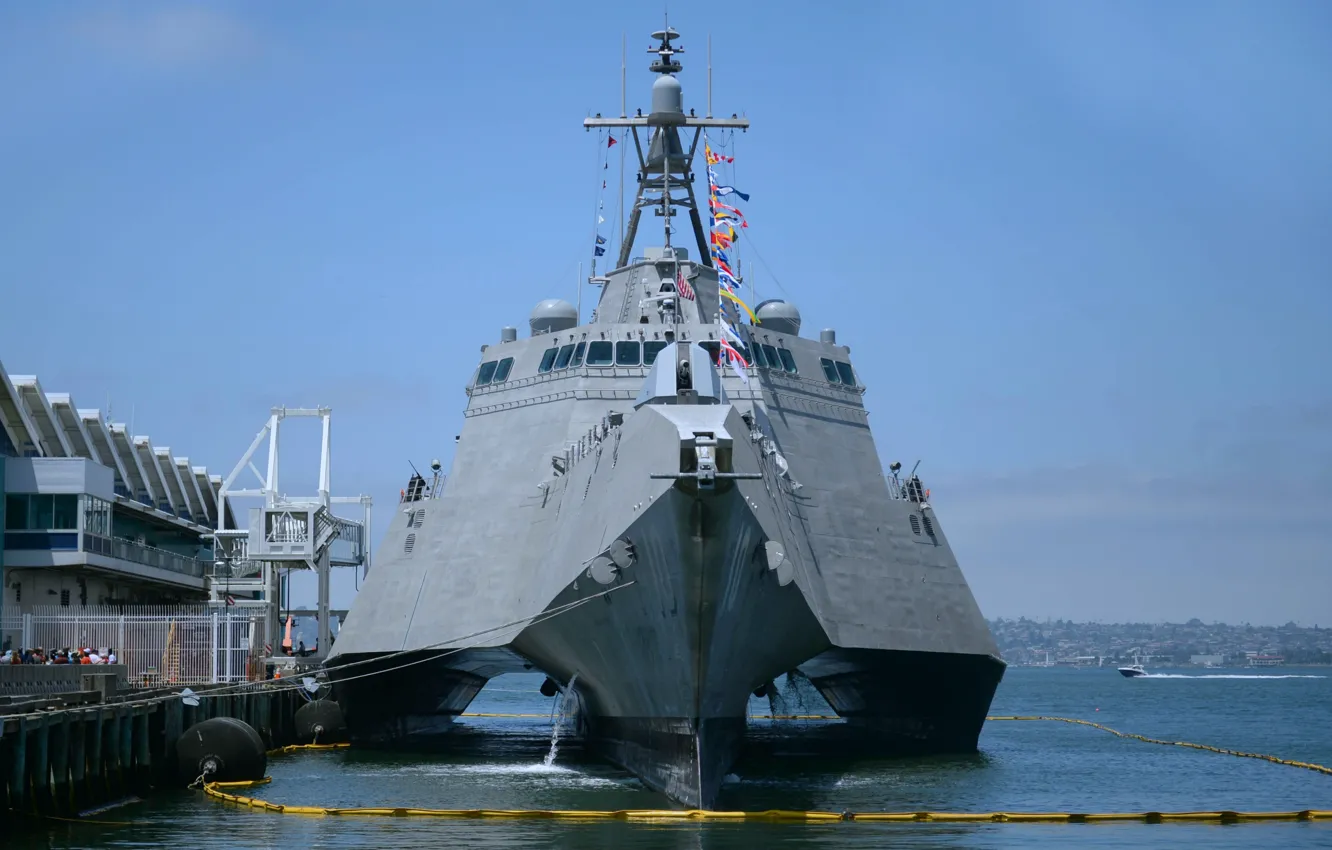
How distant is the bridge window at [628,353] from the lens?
27.1 metres

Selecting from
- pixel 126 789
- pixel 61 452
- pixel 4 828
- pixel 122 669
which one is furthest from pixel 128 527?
pixel 4 828

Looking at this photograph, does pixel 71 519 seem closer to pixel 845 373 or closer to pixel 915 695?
pixel 845 373

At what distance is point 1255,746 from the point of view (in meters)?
37.5

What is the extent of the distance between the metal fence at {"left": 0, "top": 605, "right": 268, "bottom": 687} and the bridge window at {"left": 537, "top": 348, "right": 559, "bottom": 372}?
27.2ft

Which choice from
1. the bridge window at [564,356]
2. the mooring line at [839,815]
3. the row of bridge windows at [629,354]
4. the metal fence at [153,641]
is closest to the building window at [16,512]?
the metal fence at [153,641]

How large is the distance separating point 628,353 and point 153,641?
11.7m

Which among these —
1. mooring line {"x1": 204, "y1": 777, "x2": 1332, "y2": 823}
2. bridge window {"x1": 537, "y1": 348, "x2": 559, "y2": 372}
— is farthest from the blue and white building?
mooring line {"x1": 204, "y1": 777, "x2": 1332, "y2": 823}

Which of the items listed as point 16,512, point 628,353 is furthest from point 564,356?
point 16,512

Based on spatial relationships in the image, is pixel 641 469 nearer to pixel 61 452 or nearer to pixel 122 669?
pixel 122 669

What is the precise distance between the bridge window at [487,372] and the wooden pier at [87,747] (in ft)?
24.5

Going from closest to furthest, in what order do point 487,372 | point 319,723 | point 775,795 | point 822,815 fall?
point 822,815 < point 775,795 < point 487,372 < point 319,723

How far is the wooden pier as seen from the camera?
731 inches

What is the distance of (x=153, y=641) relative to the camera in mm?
31125

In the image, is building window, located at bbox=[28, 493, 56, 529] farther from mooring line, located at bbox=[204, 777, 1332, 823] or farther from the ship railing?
mooring line, located at bbox=[204, 777, 1332, 823]
